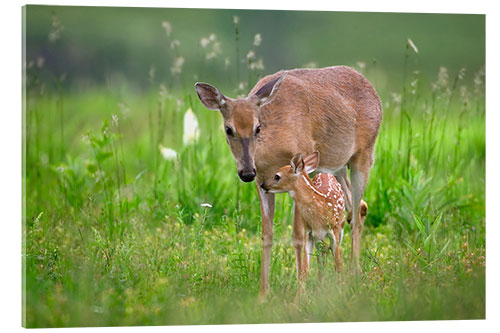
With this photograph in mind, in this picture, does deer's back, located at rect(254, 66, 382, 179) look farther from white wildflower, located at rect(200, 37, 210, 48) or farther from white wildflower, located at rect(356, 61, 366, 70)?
white wildflower, located at rect(200, 37, 210, 48)

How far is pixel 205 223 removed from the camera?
9703mm

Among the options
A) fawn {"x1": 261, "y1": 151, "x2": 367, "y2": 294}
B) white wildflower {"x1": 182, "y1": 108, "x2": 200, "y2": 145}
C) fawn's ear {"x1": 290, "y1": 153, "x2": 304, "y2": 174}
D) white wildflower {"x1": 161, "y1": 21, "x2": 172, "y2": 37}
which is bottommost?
fawn {"x1": 261, "y1": 151, "x2": 367, "y2": 294}

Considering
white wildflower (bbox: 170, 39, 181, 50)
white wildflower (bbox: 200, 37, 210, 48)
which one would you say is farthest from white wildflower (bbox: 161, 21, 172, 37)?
white wildflower (bbox: 200, 37, 210, 48)

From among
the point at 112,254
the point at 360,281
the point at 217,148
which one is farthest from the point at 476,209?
the point at 112,254

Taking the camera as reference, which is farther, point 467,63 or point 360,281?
point 467,63

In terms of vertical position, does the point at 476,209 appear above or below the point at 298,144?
below

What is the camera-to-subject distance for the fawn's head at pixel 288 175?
8.82m

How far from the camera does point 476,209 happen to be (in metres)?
10.2

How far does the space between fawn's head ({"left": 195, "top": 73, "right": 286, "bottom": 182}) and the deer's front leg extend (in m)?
0.65

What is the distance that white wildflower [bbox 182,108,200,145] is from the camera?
10305 millimetres

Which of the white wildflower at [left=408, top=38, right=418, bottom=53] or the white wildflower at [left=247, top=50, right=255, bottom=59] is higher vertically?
the white wildflower at [left=408, top=38, right=418, bottom=53]

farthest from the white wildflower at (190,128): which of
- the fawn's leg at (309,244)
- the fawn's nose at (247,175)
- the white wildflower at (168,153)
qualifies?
the fawn's nose at (247,175)

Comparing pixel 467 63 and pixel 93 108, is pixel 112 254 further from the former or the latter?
pixel 467 63

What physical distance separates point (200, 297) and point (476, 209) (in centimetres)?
297
